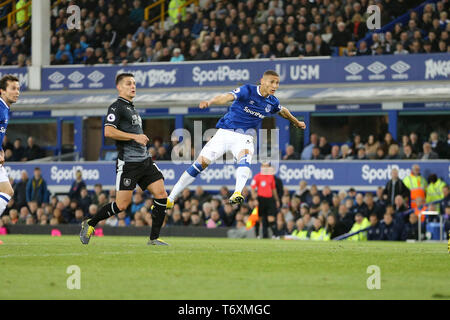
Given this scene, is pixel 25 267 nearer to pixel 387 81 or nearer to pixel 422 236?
pixel 422 236

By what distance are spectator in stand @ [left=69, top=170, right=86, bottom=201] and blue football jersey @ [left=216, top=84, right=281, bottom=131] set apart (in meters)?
13.5

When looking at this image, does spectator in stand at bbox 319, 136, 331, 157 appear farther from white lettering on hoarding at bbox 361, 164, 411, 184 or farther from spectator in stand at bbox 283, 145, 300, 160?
white lettering on hoarding at bbox 361, 164, 411, 184

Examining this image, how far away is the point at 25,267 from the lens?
9.91 meters

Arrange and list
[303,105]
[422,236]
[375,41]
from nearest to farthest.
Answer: [422,236] → [375,41] → [303,105]

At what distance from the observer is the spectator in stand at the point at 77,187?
89.5ft

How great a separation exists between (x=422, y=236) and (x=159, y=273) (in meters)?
13.4

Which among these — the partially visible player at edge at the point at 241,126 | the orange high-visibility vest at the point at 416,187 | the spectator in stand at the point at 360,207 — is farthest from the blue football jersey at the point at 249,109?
the orange high-visibility vest at the point at 416,187

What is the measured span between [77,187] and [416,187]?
1005 centimetres

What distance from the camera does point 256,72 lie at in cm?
2769

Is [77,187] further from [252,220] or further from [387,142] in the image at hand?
[387,142]

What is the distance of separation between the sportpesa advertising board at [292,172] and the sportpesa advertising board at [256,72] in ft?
9.52

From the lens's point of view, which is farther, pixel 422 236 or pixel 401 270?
pixel 422 236

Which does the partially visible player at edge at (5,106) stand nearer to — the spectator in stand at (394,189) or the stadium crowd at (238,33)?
the spectator in stand at (394,189)
